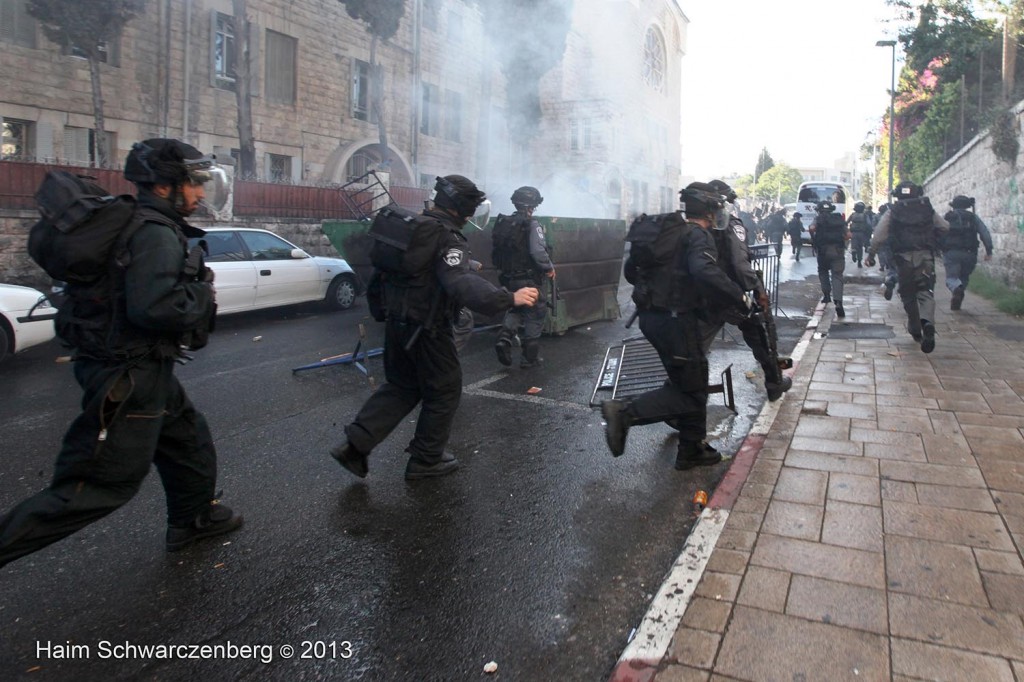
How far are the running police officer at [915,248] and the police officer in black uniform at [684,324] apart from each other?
373 centimetres

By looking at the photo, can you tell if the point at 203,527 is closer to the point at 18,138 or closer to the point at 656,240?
the point at 656,240

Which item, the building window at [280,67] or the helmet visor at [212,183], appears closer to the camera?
the helmet visor at [212,183]

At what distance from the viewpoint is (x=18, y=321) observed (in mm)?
6375

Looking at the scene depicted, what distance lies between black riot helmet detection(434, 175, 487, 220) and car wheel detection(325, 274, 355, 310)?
7100 millimetres

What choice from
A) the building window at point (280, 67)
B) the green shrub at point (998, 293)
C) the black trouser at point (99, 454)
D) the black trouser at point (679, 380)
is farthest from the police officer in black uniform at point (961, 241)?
the building window at point (280, 67)

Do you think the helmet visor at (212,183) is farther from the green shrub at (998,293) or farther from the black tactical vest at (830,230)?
the green shrub at (998,293)

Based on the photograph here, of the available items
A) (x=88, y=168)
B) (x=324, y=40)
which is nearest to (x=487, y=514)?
(x=88, y=168)

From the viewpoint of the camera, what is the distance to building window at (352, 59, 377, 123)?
69.6ft

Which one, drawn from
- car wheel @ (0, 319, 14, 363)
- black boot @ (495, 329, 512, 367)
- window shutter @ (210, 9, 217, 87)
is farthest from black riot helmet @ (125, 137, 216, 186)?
window shutter @ (210, 9, 217, 87)

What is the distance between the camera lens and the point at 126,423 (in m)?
2.46

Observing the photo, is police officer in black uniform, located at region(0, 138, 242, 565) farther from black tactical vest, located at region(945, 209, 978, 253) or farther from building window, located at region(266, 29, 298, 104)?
building window, located at region(266, 29, 298, 104)

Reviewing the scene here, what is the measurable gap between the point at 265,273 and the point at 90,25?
332 inches

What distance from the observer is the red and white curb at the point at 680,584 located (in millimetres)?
2137

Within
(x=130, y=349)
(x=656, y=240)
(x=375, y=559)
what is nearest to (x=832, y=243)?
(x=656, y=240)
